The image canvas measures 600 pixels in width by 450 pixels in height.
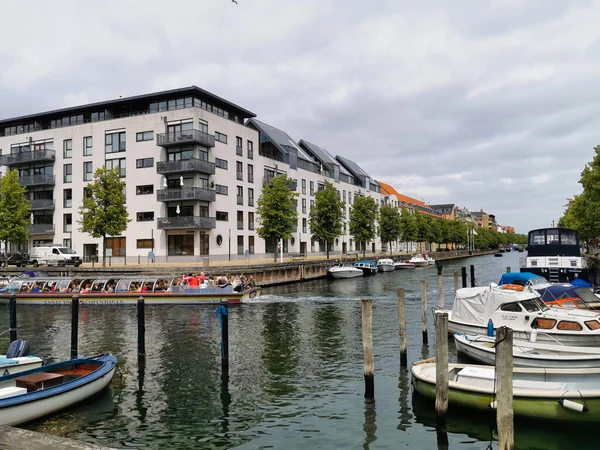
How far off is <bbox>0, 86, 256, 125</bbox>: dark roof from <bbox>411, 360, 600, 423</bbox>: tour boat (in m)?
52.3

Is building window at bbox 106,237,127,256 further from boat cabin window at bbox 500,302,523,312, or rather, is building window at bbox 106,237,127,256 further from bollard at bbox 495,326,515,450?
bollard at bbox 495,326,515,450

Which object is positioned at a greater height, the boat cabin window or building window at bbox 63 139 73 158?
building window at bbox 63 139 73 158

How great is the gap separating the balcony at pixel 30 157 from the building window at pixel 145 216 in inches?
709

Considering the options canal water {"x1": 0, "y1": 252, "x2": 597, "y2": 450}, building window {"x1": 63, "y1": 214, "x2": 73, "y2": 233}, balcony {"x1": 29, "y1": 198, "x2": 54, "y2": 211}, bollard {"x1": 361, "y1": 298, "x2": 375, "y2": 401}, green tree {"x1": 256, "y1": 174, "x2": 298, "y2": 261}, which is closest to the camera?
canal water {"x1": 0, "y1": 252, "x2": 597, "y2": 450}

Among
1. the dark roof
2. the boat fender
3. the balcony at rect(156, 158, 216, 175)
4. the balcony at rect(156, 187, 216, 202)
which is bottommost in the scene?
the boat fender

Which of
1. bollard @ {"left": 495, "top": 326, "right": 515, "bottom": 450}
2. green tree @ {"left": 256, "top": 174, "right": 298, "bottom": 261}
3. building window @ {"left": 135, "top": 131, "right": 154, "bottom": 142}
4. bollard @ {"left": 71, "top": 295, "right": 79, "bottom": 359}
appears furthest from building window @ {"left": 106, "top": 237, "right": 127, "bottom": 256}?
bollard @ {"left": 495, "top": 326, "right": 515, "bottom": 450}

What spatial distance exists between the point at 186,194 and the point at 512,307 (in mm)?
44275

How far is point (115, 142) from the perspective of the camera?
209 ft

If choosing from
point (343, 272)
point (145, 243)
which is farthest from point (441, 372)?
point (145, 243)

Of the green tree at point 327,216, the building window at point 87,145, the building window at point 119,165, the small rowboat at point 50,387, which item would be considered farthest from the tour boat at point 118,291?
the green tree at point 327,216

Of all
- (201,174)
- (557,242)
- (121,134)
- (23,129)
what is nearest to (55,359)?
(557,242)

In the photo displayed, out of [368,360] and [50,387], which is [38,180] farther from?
[368,360]

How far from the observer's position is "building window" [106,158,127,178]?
62.8 m

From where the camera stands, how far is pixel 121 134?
6334cm
